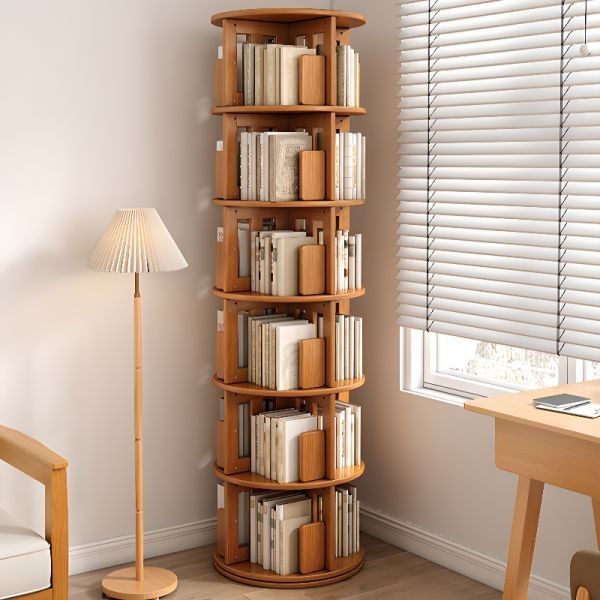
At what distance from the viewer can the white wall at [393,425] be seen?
3631mm

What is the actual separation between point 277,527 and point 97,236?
4.10 feet

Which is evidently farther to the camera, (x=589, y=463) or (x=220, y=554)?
(x=220, y=554)

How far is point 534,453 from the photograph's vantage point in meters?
2.68

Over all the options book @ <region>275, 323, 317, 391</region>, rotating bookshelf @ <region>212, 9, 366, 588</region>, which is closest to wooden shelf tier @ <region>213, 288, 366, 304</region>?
rotating bookshelf @ <region>212, 9, 366, 588</region>

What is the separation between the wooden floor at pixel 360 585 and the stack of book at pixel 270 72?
5.69 feet

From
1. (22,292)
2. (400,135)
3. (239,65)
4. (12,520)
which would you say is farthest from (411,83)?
(12,520)

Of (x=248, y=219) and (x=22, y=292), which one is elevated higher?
(x=248, y=219)

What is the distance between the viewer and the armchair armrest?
2.90 m

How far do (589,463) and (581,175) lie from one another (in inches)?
40.0

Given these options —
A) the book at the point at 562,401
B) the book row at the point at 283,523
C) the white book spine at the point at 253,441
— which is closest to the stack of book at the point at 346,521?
the book row at the point at 283,523

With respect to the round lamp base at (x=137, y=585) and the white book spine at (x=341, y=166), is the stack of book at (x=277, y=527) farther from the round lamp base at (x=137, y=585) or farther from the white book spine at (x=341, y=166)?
the white book spine at (x=341, y=166)

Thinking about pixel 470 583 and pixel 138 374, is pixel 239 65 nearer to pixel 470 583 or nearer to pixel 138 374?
pixel 138 374

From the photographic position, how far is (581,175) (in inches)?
123

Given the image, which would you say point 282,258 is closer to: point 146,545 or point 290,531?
point 290,531
